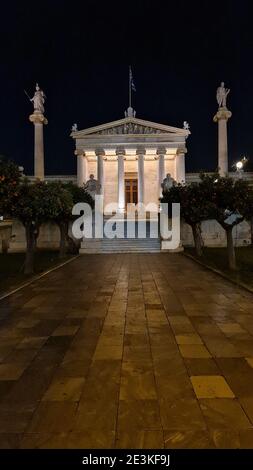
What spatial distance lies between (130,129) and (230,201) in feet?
96.2

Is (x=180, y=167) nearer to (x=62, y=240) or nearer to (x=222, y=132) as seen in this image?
(x=222, y=132)

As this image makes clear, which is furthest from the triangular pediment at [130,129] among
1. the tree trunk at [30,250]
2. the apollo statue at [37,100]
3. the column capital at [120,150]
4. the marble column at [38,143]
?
the tree trunk at [30,250]

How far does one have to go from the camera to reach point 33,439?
2.85 metres

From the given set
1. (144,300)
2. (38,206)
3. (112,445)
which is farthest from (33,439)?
(38,206)

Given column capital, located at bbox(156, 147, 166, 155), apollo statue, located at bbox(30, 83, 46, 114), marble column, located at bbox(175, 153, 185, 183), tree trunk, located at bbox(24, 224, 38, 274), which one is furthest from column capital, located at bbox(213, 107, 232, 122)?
tree trunk, located at bbox(24, 224, 38, 274)

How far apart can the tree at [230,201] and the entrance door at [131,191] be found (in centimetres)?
2901

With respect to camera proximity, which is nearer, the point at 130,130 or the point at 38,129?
the point at 38,129

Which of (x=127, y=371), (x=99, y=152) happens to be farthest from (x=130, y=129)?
(x=127, y=371)

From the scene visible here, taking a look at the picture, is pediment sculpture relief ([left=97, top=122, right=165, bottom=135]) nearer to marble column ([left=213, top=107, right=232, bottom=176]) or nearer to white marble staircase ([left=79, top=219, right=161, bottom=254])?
marble column ([left=213, top=107, right=232, bottom=176])

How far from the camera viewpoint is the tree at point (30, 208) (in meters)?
12.8

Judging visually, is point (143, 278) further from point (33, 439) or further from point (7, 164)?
point (33, 439)

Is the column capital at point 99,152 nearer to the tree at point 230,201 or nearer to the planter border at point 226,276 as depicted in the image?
the planter border at point 226,276

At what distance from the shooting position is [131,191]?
143ft
